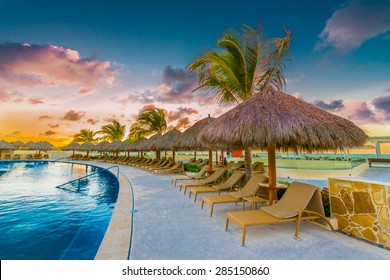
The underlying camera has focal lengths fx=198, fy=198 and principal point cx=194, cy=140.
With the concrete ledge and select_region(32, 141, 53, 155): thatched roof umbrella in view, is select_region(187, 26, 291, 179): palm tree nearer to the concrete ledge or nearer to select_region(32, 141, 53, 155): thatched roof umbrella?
the concrete ledge

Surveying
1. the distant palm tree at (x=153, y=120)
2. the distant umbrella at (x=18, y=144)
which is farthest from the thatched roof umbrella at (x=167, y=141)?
the distant umbrella at (x=18, y=144)

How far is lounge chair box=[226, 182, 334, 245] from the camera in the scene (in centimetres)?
319

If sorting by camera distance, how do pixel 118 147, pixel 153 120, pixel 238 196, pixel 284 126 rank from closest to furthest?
pixel 284 126 → pixel 238 196 → pixel 153 120 → pixel 118 147

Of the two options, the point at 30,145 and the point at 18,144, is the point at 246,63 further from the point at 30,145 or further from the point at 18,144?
the point at 18,144

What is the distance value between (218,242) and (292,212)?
1368 millimetres

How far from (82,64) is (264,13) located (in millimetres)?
11945

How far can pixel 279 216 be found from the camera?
3248 mm

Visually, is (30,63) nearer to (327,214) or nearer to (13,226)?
(13,226)

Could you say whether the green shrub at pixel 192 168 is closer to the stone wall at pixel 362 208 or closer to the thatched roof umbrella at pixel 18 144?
the stone wall at pixel 362 208

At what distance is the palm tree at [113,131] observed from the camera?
3388 cm

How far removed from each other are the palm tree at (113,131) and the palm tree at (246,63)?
28.9 meters

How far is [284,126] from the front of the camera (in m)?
3.66

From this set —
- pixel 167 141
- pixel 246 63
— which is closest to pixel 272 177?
pixel 246 63

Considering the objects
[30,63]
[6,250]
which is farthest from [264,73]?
Result: [30,63]
